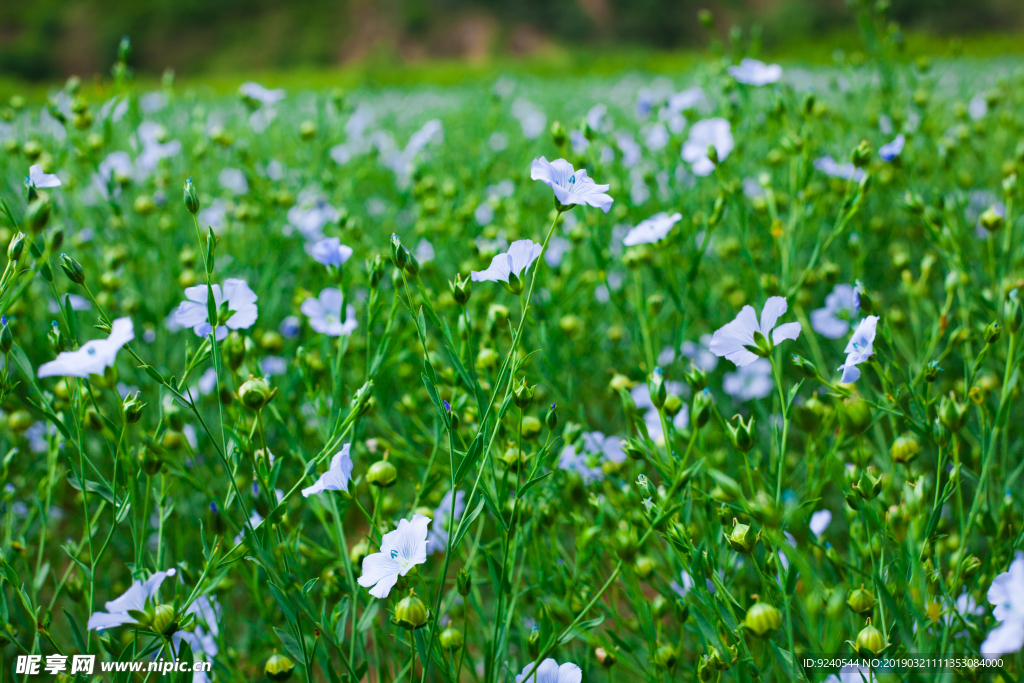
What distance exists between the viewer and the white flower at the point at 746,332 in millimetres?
736

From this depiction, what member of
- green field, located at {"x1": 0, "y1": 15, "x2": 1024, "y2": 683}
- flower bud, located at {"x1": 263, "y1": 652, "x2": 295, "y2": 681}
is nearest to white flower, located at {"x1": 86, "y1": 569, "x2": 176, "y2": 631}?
green field, located at {"x1": 0, "y1": 15, "x2": 1024, "y2": 683}

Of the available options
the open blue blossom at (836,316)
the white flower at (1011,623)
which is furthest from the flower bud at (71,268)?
the open blue blossom at (836,316)

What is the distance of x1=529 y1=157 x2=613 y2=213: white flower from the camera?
661 millimetres

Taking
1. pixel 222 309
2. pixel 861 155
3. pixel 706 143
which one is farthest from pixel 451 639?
Answer: pixel 706 143

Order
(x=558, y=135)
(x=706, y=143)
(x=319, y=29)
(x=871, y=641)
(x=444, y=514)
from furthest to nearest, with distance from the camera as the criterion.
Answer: (x=319, y=29) < (x=706, y=143) < (x=558, y=135) < (x=444, y=514) < (x=871, y=641)

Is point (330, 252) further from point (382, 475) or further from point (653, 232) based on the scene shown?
point (653, 232)

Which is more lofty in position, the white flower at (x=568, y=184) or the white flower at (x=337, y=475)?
the white flower at (x=568, y=184)

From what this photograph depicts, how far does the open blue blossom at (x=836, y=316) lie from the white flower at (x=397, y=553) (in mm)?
886

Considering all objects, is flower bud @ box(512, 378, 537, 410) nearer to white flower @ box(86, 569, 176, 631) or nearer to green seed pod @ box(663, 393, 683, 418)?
green seed pod @ box(663, 393, 683, 418)

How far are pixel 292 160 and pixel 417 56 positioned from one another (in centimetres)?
2312

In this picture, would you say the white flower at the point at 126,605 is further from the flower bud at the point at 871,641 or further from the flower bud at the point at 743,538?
the flower bud at the point at 871,641

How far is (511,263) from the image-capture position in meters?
0.73

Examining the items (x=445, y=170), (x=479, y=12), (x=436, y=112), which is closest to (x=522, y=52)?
(x=479, y=12)

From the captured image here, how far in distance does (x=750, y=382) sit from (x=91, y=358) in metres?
1.19
